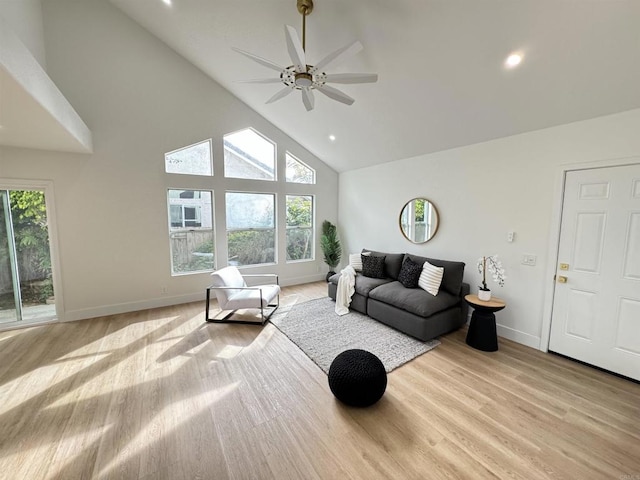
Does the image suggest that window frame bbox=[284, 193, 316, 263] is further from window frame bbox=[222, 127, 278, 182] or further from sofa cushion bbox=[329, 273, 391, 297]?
sofa cushion bbox=[329, 273, 391, 297]

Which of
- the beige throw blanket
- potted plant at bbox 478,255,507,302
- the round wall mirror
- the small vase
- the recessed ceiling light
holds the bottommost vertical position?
the beige throw blanket

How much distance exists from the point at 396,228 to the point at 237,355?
3438 mm

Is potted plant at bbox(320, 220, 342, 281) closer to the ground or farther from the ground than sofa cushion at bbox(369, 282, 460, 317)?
farther from the ground

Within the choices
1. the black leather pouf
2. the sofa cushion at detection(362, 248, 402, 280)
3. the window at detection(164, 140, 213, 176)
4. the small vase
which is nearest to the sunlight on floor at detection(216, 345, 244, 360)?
the black leather pouf

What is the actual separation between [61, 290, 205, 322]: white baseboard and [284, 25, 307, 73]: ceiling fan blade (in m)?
4.08

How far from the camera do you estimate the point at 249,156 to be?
511cm

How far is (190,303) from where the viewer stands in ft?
15.0

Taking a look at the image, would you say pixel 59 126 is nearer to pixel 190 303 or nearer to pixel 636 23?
pixel 190 303

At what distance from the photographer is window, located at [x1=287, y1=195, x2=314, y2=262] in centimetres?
574

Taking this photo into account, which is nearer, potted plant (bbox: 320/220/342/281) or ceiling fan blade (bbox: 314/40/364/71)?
ceiling fan blade (bbox: 314/40/364/71)

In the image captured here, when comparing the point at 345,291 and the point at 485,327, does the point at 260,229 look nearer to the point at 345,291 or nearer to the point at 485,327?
the point at 345,291

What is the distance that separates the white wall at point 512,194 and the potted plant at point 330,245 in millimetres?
1799

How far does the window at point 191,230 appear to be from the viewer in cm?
448

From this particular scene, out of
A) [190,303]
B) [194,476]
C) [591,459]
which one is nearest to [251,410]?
[194,476]
